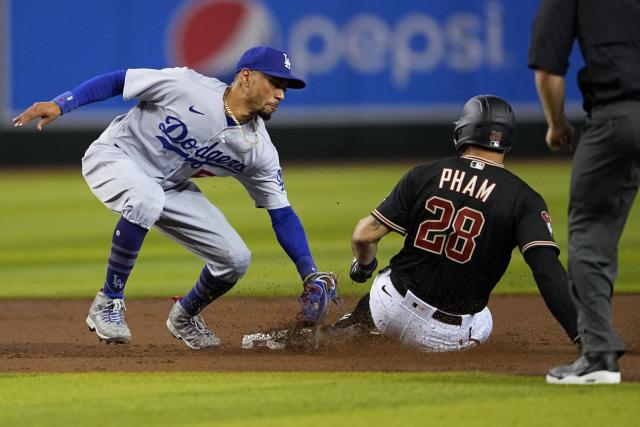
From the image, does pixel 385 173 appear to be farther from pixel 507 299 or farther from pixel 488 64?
pixel 507 299

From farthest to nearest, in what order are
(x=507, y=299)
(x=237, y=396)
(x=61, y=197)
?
(x=61, y=197) < (x=507, y=299) < (x=237, y=396)

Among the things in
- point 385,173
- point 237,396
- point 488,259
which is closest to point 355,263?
point 488,259

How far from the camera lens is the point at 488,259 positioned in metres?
5.24

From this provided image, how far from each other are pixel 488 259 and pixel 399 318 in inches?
20.2

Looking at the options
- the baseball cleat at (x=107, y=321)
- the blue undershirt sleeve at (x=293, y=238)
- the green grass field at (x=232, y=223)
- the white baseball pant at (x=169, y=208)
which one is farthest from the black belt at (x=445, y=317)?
the green grass field at (x=232, y=223)

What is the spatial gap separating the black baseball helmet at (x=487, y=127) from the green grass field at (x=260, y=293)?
3.63 feet

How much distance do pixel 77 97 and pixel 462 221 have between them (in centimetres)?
201

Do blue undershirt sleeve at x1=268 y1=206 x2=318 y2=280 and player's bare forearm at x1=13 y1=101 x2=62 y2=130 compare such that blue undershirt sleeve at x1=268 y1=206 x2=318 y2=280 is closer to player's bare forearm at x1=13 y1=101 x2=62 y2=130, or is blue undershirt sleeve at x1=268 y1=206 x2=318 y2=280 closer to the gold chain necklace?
the gold chain necklace

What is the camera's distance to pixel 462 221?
518 cm

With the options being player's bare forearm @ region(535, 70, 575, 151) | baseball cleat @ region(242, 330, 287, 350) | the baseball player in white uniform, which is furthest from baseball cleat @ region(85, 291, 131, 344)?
player's bare forearm @ region(535, 70, 575, 151)

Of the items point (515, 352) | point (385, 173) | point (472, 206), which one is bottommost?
point (385, 173)

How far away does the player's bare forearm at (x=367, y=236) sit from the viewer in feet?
17.2

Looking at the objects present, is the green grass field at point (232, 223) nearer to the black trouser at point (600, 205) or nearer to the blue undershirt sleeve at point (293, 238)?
the blue undershirt sleeve at point (293, 238)

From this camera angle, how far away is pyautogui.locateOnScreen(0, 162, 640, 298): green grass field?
30.4 ft
